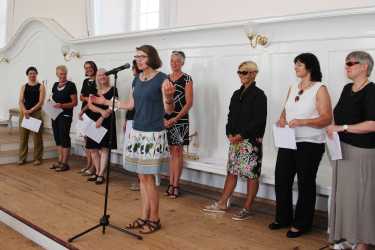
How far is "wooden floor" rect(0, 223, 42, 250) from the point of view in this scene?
3469mm

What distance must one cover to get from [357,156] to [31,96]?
4.38 metres

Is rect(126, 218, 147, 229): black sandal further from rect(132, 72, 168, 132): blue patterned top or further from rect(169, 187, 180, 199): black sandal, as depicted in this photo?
rect(169, 187, 180, 199): black sandal

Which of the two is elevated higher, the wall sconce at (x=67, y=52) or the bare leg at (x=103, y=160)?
the wall sconce at (x=67, y=52)

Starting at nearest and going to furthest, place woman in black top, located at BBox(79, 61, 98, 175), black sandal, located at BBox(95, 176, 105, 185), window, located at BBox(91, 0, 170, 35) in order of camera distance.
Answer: black sandal, located at BBox(95, 176, 105, 185) < woman in black top, located at BBox(79, 61, 98, 175) < window, located at BBox(91, 0, 170, 35)

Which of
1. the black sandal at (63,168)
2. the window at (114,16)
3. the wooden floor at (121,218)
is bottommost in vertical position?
the wooden floor at (121,218)

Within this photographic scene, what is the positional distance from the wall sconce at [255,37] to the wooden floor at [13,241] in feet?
8.74

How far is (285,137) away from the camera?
3271 millimetres

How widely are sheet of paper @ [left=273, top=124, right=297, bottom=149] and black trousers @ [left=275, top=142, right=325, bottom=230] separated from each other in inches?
2.9

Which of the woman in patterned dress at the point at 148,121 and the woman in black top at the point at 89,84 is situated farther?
the woman in black top at the point at 89,84

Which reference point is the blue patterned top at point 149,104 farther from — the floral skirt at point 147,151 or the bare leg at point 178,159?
the bare leg at point 178,159

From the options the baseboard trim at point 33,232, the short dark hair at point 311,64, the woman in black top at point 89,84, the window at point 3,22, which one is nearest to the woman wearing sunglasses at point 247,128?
the short dark hair at point 311,64

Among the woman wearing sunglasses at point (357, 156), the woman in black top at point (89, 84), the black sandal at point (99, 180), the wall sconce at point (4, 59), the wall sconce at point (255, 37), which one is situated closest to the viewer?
the woman wearing sunglasses at point (357, 156)

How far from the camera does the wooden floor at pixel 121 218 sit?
318 cm

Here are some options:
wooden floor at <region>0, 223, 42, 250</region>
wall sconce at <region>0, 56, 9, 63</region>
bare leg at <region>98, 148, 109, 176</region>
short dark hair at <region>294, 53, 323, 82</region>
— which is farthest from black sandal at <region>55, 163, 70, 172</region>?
wall sconce at <region>0, 56, 9, 63</region>
